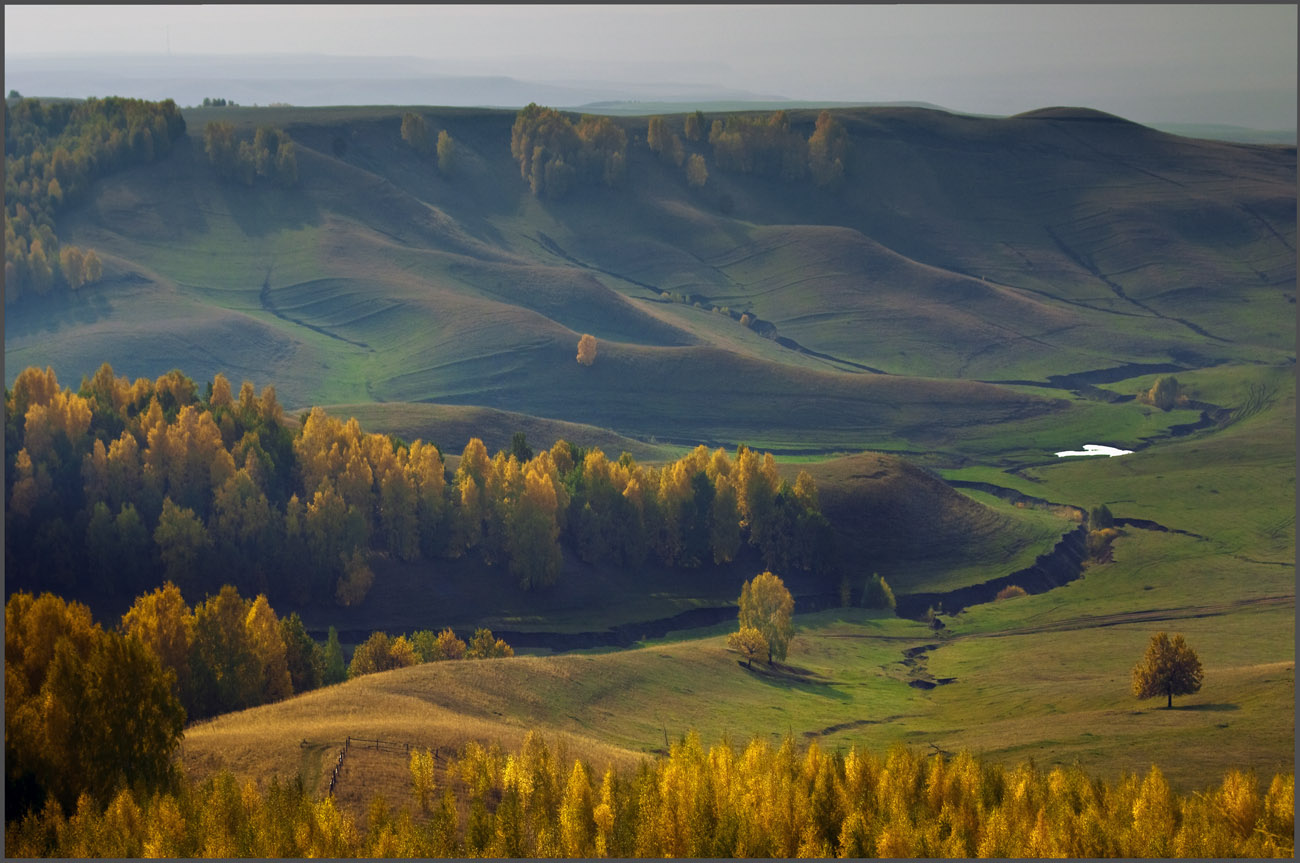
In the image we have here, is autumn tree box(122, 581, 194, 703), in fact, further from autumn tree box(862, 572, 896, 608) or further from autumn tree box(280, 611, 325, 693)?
autumn tree box(862, 572, 896, 608)

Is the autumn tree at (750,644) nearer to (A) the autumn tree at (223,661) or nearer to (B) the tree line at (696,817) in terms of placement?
(A) the autumn tree at (223,661)

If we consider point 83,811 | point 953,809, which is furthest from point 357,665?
point 953,809

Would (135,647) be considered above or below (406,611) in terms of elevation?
above

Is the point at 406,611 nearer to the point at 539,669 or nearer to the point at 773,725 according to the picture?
the point at 539,669

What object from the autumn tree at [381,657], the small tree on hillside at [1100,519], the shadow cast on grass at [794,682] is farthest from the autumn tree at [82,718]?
the small tree on hillside at [1100,519]

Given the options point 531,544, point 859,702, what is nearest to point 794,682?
point 859,702

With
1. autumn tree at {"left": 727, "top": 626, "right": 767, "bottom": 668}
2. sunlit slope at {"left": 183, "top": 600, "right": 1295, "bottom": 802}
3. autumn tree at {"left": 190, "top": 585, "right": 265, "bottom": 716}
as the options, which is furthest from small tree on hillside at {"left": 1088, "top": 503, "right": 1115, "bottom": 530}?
autumn tree at {"left": 190, "top": 585, "right": 265, "bottom": 716}

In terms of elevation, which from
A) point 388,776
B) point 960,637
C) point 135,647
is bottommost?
point 960,637
